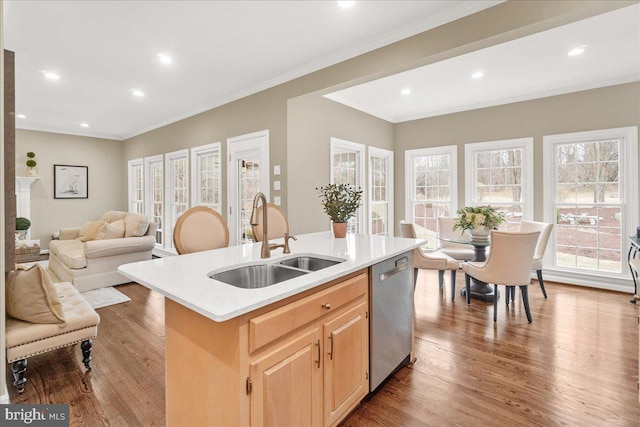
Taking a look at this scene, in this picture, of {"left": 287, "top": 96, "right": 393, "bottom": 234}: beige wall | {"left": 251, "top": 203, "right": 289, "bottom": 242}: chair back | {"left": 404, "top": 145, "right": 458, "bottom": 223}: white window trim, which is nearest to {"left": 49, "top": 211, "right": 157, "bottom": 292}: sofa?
A: {"left": 287, "top": 96, "right": 393, "bottom": 234}: beige wall

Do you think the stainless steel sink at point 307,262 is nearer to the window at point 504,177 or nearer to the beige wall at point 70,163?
the window at point 504,177

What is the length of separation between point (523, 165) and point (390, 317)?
4196 mm

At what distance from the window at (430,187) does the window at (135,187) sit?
605 centimetres

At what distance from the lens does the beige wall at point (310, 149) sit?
4.13 metres

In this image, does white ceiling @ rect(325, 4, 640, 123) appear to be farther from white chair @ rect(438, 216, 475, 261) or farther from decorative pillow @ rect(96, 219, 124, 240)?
decorative pillow @ rect(96, 219, 124, 240)

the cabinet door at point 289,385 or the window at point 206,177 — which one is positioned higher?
the window at point 206,177

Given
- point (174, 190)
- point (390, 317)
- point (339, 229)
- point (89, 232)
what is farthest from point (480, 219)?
point (89, 232)

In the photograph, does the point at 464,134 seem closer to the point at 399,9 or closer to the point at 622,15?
the point at 622,15

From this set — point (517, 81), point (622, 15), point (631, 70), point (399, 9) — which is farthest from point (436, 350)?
point (631, 70)

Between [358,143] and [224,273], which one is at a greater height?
[358,143]

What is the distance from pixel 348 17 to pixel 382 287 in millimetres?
2247

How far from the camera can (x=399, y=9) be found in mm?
2588

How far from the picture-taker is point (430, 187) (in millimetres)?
5953

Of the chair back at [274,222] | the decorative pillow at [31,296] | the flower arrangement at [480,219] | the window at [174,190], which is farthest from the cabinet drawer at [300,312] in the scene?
the window at [174,190]
